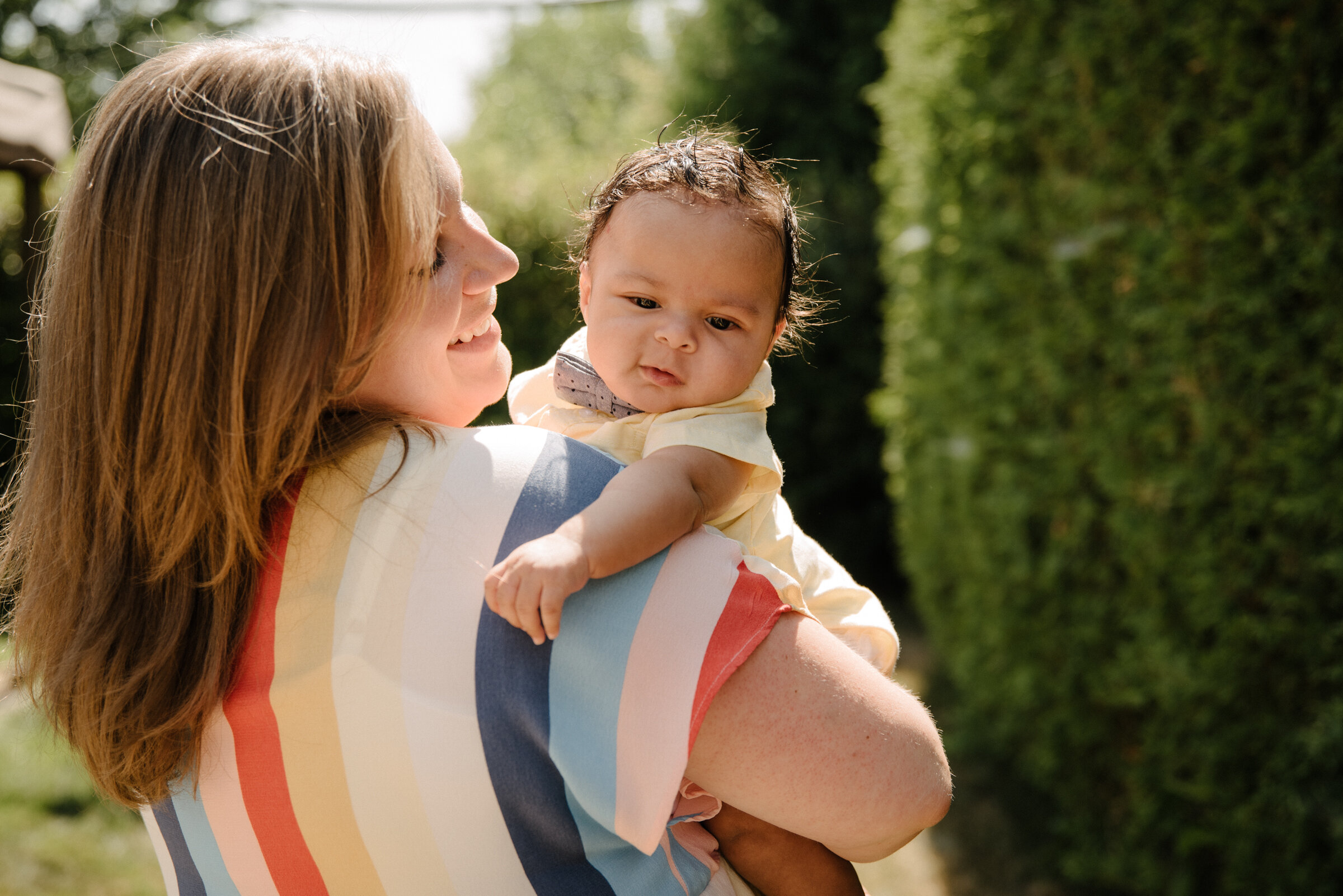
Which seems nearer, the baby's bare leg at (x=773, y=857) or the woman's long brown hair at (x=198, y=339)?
the woman's long brown hair at (x=198, y=339)

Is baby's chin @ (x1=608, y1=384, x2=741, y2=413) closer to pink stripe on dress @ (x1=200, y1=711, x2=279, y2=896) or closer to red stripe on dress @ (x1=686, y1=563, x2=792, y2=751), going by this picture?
red stripe on dress @ (x1=686, y1=563, x2=792, y2=751)

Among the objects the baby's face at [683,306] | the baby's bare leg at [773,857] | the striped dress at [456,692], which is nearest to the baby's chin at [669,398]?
the baby's face at [683,306]

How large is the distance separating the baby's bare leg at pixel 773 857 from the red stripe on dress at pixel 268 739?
524mm

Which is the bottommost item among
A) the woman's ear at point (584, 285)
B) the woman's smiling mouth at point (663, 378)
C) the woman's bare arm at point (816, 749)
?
the woman's bare arm at point (816, 749)

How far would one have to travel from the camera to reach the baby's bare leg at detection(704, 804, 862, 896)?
1281 mm

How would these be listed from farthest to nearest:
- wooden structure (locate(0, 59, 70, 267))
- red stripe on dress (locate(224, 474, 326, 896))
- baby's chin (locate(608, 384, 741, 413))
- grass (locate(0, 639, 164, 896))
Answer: wooden structure (locate(0, 59, 70, 267)) → grass (locate(0, 639, 164, 896)) → baby's chin (locate(608, 384, 741, 413)) → red stripe on dress (locate(224, 474, 326, 896))

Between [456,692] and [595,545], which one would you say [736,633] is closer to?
[595,545]

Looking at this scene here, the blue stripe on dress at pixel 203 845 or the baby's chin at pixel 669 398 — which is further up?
the baby's chin at pixel 669 398

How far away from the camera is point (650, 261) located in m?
1.51

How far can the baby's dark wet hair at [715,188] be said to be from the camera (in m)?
1.53

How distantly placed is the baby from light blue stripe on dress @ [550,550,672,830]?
0.91ft

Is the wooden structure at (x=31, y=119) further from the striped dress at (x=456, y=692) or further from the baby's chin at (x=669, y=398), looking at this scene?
the striped dress at (x=456, y=692)

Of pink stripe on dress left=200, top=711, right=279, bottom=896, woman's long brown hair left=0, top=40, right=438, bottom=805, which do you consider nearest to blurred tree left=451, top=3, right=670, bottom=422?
woman's long brown hair left=0, top=40, right=438, bottom=805

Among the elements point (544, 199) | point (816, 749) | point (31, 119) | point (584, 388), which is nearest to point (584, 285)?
point (584, 388)
